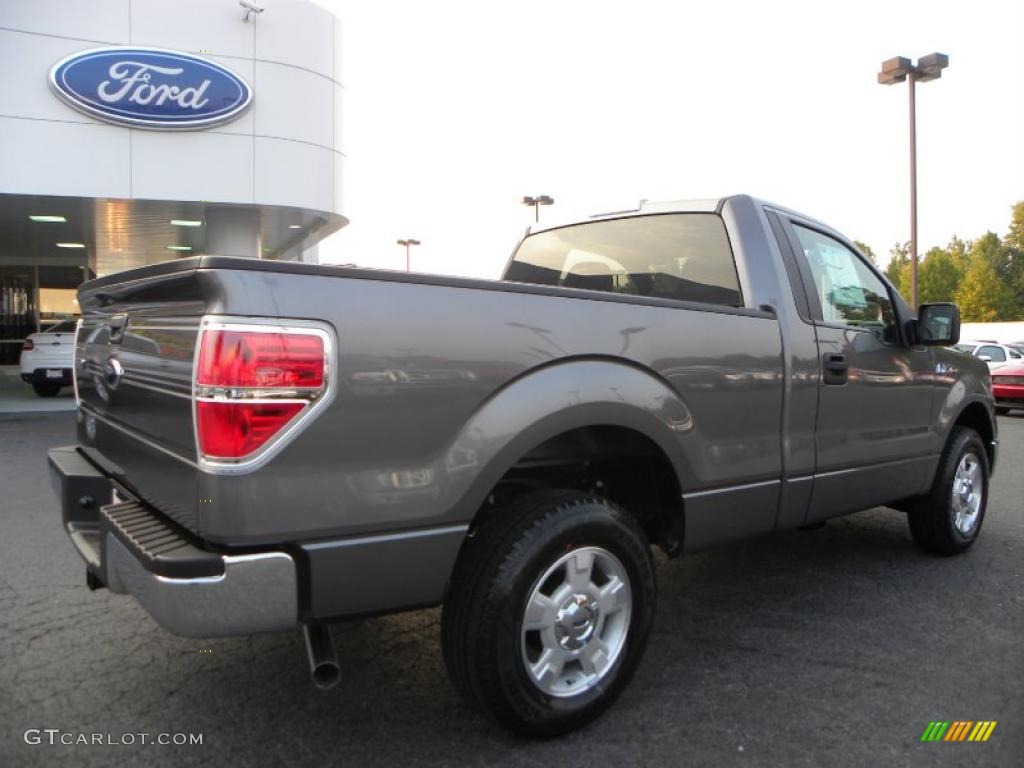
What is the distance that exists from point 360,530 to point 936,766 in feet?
6.46

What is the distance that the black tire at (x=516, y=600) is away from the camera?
94.1 inches

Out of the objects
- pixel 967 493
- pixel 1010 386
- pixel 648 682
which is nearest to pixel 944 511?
pixel 967 493

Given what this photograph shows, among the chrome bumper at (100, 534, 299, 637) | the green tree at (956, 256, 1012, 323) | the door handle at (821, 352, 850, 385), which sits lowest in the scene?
the chrome bumper at (100, 534, 299, 637)

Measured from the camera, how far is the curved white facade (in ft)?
40.0

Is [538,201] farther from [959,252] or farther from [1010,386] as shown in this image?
[959,252]

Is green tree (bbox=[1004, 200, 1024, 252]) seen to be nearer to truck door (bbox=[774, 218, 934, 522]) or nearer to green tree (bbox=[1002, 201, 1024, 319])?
green tree (bbox=[1002, 201, 1024, 319])

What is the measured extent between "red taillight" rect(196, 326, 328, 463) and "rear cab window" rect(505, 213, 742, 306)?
1867mm

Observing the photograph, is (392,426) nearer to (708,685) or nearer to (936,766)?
(708,685)

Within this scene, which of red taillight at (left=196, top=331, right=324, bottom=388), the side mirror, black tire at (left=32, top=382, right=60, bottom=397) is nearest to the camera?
red taillight at (left=196, top=331, right=324, bottom=388)

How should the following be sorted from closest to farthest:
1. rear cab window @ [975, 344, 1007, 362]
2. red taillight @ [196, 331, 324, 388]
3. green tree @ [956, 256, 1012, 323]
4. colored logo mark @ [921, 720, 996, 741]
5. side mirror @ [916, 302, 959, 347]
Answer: red taillight @ [196, 331, 324, 388], colored logo mark @ [921, 720, 996, 741], side mirror @ [916, 302, 959, 347], rear cab window @ [975, 344, 1007, 362], green tree @ [956, 256, 1012, 323]

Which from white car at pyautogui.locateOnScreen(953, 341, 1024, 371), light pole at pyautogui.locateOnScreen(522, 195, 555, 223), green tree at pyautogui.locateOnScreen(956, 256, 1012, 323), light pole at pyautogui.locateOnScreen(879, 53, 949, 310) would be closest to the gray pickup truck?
white car at pyautogui.locateOnScreen(953, 341, 1024, 371)

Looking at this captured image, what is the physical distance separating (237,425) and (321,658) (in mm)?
714

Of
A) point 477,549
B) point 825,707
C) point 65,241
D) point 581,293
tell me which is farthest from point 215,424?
point 65,241

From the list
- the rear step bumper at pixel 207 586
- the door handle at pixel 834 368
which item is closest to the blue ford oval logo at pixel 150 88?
the door handle at pixel 834 368
